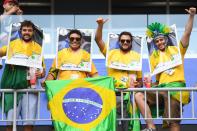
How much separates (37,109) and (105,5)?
6.60m

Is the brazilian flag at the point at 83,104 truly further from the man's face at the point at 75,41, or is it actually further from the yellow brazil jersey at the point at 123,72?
the man's face at the point at 75,41

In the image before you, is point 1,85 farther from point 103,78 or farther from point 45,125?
point 45,125

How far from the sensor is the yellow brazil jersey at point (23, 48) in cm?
768

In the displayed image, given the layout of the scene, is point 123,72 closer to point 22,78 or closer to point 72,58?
point 72,58

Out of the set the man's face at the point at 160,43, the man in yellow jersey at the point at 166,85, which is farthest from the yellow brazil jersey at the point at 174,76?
the man's face at the point at 160,43

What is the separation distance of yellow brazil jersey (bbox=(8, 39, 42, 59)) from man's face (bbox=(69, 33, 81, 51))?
44 centimetres

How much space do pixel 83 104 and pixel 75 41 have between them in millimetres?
961

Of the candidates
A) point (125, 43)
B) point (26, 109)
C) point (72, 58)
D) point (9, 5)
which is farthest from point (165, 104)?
point (9, 5)

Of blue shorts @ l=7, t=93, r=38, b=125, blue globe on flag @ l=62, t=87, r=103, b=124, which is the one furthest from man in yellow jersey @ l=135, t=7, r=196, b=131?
blue shorts @ l=7, t=93, r=38, b=125

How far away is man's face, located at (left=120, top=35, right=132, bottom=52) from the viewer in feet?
26.2

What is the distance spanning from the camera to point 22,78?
7.66 metres

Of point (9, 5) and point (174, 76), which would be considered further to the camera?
point (9, 5)

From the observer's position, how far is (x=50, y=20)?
12.5m

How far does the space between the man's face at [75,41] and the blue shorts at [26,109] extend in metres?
0.83
